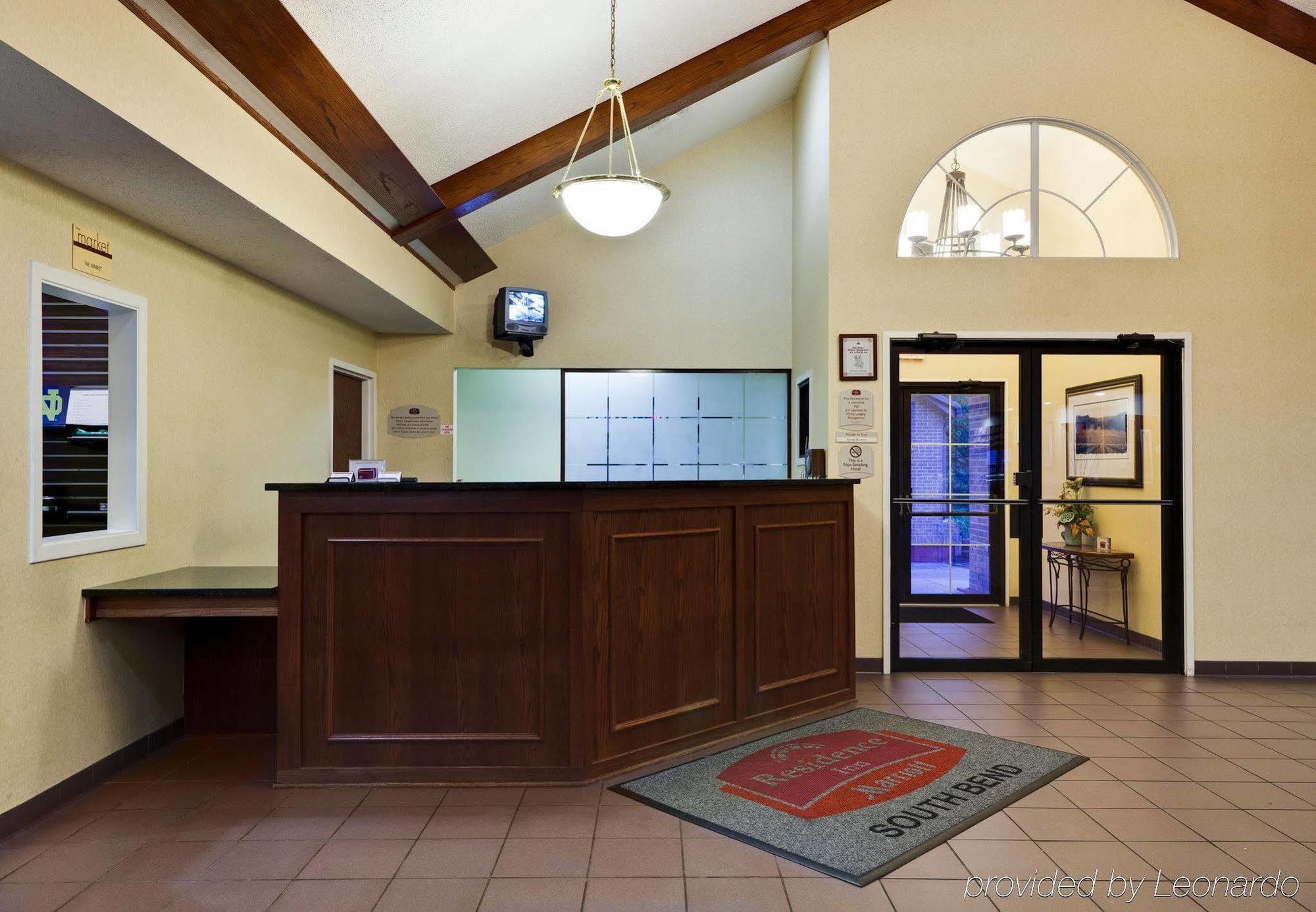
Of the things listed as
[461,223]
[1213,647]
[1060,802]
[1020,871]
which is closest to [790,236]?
[461,223]

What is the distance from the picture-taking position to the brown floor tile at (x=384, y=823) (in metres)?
2.87

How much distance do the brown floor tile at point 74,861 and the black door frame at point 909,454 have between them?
405 centimetres

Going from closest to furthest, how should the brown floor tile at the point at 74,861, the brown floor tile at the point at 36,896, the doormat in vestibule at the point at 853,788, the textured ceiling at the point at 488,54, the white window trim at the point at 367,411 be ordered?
1. the brown floor tile at the point at 36,896
2. the brown floor tile at the point at 74,861
3. the doormat in vestibule at the point at 853,788
4. the textured ceiling at the point at 488,54
5. the white window trim at the point at 367,411

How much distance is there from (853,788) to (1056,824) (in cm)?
68

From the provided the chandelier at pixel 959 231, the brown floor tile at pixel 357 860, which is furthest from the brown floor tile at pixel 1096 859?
the chandelier at pixel 959 231

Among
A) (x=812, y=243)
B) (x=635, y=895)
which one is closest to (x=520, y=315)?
(x=812, y=243)

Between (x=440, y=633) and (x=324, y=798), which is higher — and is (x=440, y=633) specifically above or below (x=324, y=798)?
above

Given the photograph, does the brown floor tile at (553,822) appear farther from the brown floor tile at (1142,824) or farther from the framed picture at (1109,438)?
the framed picture at (1109,438)

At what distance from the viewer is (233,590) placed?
3.31 metres

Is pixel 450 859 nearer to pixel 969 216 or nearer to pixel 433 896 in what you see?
pixel 433 896

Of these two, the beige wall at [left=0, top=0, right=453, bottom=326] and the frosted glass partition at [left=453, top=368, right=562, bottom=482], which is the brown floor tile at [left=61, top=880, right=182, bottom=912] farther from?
the frosted glass partition at [left=453, top=368, right=562, bottom=482]

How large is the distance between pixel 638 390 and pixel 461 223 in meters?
1.89

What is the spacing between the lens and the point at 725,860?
270 cm

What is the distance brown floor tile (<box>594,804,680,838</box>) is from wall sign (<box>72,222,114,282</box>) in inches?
108
